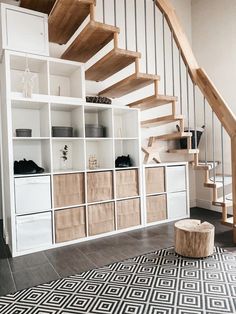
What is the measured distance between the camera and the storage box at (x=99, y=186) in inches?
121

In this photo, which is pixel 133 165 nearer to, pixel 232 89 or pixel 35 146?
pixel 35 146

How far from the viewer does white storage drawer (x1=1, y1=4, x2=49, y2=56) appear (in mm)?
2617

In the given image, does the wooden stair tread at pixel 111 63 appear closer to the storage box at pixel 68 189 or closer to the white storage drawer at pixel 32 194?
the storage box at pixel 68 189

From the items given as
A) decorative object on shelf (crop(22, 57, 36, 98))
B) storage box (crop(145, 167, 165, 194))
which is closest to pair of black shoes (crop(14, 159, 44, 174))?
decorative object on shelf (crop(22, 57, 36, 98))

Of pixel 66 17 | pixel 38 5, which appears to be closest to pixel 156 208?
pixel 66 17

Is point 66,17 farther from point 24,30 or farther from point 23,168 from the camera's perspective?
point 23,168

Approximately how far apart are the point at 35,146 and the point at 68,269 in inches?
61.9

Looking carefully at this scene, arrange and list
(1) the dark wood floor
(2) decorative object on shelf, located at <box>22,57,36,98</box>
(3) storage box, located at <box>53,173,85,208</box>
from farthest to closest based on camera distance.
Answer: (3) storage box, located at <box>53,173,85,208</box>
(2) decorative object on shelf, located at <box>22,57,36,98</box>
(1) the dark wood floor

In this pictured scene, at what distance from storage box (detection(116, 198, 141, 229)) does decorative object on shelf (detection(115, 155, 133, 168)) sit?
1.52 ft

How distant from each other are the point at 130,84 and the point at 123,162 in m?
1.00

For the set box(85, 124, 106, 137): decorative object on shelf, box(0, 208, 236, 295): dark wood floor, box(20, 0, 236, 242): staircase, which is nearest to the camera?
box(0, 208, 236, 295): dark wood floor

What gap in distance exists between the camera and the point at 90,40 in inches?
106

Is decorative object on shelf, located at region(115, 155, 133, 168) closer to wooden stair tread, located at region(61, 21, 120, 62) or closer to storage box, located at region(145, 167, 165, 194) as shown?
storage box, located at region(145, 167, 165, 194)

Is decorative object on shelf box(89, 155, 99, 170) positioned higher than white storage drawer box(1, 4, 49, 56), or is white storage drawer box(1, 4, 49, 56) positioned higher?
white storage drawer box(1, 4, 49, 56)
